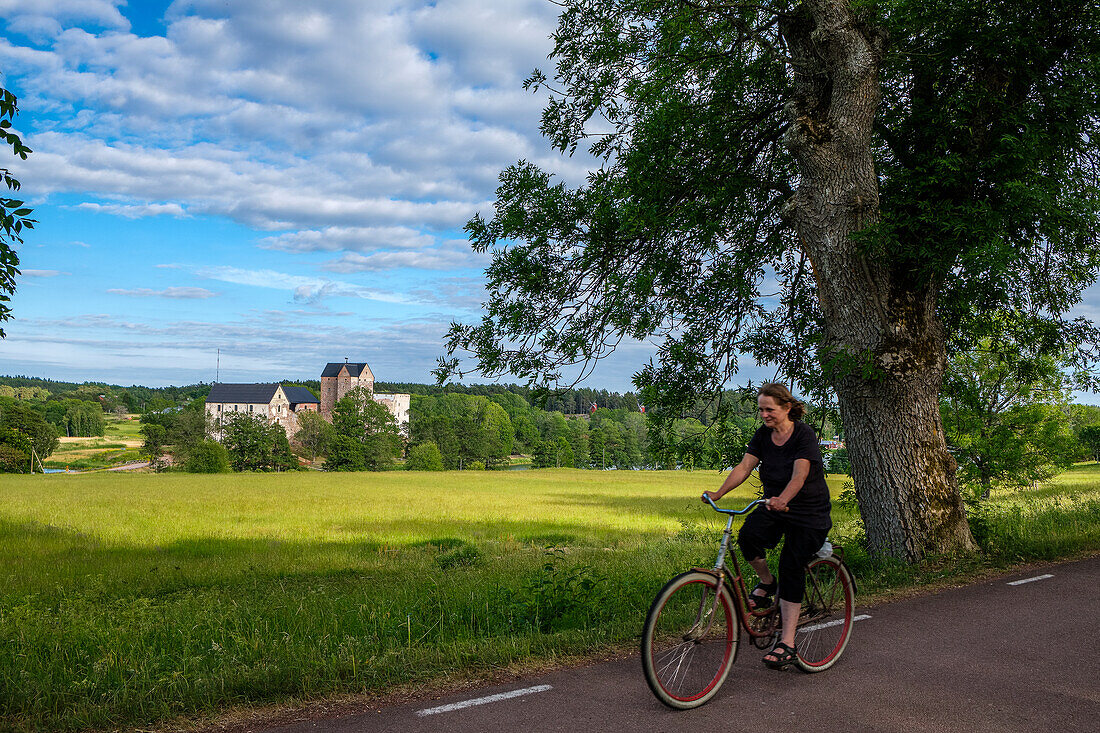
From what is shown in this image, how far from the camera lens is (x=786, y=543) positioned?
4891mm

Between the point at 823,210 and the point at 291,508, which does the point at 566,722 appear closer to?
the point at 823,210

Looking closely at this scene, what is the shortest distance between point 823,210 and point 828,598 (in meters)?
5.28

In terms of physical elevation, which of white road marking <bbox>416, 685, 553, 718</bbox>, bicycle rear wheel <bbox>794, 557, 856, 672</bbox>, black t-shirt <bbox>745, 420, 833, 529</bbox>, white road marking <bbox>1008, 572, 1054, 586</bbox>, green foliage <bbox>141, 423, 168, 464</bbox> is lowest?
green foliage <bbox>141, 423, 168, 464</bbox>

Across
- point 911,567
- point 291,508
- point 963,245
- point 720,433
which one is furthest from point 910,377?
point 291,508

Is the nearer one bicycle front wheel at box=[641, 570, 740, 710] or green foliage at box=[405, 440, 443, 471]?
bicycle front wheel at box=[641, 570, 740, 710]

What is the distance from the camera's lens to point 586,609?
6547 millimetres

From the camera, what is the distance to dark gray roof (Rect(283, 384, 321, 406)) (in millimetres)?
144500

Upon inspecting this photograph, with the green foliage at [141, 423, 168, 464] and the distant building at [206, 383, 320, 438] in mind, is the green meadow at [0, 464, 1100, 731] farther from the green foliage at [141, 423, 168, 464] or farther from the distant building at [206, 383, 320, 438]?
the distant building at [206, 383, 320, 438]

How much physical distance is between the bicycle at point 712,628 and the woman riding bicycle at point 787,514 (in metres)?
0.15

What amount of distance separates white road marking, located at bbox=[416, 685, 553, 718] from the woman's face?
2.30 meters

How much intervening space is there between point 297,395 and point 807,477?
15268 cm

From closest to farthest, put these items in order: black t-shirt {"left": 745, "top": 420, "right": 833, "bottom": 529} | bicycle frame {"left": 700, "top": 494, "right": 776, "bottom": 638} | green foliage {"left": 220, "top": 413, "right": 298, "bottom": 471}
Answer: bicycle frame {"left": 700, "top": 494, "right": 776, "bottom": 638} → black t-shirt {"left": 745, "top": 420, "right": 833, "bottom": 529} → green foliage {"left": 220, "top": 413, "right": 298, "bottom": 471}

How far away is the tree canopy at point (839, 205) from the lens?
8.56m

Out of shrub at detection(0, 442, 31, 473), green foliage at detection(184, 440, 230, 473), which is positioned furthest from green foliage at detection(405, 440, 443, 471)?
shrub at detection(0, 442, 31, 473)
